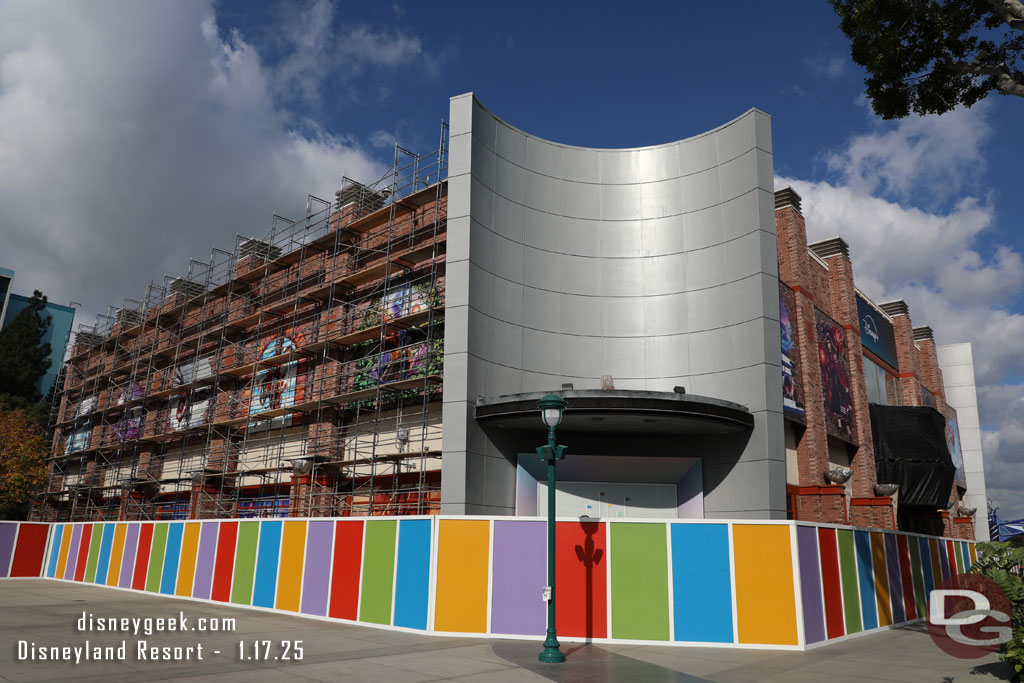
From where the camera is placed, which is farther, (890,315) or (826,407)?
(890,315)

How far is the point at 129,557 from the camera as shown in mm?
24391

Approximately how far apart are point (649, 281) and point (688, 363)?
10.3 ft

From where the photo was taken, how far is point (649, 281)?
78.4ft

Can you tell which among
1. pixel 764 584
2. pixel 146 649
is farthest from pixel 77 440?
pixel 764 584

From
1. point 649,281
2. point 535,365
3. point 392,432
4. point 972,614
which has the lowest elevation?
point 972,614

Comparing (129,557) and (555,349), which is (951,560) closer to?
(555,349)

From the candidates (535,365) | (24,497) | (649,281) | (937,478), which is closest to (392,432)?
(535,365)

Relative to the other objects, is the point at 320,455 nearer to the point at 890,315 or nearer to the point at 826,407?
the point at 826,407

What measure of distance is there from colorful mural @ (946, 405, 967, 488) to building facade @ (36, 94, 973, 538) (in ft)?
59.2

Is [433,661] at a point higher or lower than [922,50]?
lower

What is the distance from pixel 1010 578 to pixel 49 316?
6285cm

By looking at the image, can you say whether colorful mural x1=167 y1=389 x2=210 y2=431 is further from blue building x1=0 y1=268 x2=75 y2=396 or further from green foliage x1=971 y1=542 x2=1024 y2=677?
green foliage x1=971 y1=542 x2=1024 y2=677

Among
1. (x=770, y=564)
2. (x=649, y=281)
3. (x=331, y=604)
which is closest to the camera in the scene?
(x=770, y=564)

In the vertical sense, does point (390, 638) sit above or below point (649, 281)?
below
